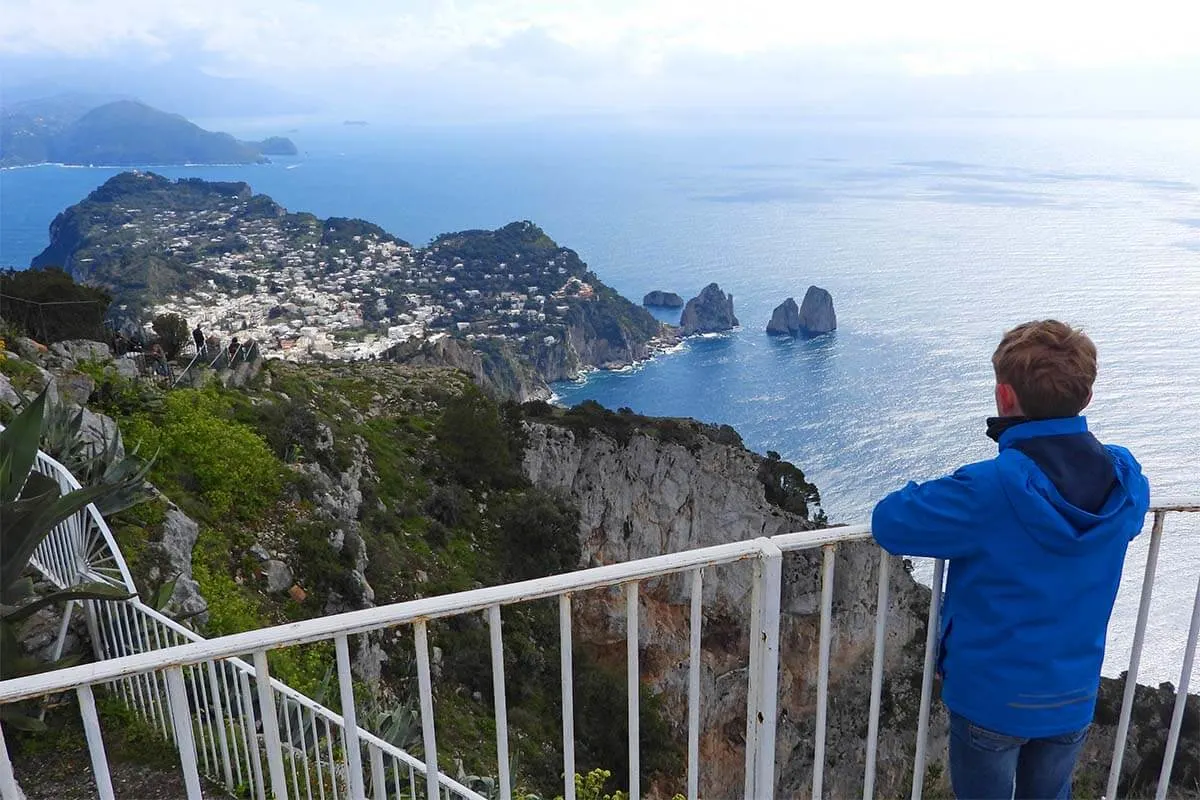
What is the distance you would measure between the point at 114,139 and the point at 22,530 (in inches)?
7189

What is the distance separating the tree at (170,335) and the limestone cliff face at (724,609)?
10190 mm

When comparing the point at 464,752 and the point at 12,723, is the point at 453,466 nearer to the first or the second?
the point at 464,752

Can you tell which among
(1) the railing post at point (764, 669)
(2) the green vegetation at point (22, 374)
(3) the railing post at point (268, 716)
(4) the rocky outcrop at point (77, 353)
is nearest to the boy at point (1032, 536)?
(1) the railing post at point (764, 669)

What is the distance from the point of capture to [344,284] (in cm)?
7669

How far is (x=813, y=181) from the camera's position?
163m

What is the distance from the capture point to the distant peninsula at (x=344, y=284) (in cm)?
5669

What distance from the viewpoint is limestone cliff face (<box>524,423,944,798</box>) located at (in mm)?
20328

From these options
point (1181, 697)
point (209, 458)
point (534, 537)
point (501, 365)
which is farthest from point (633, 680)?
point (501, 365)

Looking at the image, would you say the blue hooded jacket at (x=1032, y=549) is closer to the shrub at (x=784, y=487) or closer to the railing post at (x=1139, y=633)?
the railing post at (x=1139, y=633)

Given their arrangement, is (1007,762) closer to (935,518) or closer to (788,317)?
(935,518)

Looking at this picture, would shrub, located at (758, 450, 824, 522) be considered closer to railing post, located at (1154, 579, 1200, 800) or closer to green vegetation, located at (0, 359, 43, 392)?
green vegetation, located at (0, 359, 43, 392)

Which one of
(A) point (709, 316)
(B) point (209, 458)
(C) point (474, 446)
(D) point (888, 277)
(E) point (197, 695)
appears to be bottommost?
(A) point (709, 316)

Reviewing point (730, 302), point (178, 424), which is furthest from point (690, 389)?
point (178, 424)

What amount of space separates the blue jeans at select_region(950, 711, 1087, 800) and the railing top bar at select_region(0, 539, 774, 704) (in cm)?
71
